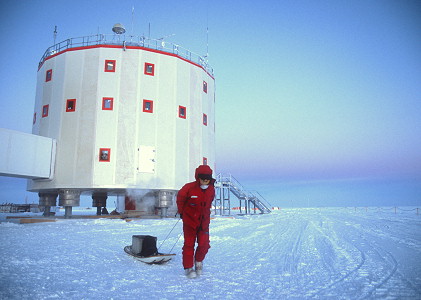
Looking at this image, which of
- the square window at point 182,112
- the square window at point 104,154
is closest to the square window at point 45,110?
the square window at point 104,154

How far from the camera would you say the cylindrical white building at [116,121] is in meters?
16.6

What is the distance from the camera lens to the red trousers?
3.98 meters

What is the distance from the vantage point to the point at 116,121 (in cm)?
1691

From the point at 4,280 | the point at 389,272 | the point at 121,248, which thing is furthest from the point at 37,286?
the point at 389,272

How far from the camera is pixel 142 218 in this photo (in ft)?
56.0

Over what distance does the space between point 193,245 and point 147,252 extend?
110 cm

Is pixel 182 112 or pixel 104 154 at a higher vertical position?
pixel 182 112

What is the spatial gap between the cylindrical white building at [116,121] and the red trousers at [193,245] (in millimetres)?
13244

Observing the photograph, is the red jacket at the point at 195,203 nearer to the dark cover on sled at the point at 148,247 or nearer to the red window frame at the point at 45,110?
the dark cover on sled at the point at 148,247

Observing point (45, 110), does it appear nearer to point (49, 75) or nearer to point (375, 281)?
point (49, 75)

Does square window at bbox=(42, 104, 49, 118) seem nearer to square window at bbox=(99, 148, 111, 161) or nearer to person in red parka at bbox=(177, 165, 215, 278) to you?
square window at bbox=(99, 148, 111, 161)

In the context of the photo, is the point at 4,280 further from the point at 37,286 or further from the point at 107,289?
the point at 107,289

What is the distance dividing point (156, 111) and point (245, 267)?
576 inches

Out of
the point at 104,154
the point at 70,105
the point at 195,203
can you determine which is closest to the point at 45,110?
the point at 70,105
